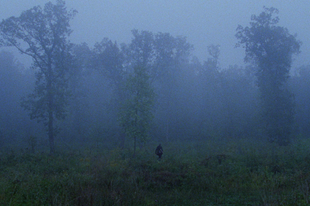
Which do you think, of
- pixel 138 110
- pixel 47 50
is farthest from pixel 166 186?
pixel 47 50

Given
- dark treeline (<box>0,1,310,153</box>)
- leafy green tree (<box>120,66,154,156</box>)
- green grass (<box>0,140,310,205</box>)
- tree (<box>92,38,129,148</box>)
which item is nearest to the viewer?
green grass (<box>0,140,310,205</box>)

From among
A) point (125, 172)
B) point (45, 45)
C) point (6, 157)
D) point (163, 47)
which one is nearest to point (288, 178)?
point (125, 172)

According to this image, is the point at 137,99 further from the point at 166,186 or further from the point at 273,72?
the point at 273,72

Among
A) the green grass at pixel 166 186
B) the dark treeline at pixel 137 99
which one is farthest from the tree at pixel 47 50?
the green grass at pixel 166 186

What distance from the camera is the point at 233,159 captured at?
1479 centimetres

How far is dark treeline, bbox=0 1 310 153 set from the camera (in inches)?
899

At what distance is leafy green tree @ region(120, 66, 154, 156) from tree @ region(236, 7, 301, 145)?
1318cm

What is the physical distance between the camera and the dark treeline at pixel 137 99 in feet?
74.9

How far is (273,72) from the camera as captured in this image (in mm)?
26359

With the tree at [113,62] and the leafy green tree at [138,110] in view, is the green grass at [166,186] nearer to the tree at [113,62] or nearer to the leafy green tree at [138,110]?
the leafy green tree at [138,110]

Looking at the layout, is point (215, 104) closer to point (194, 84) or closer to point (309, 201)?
point (194, 84)

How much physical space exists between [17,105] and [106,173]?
140 feet

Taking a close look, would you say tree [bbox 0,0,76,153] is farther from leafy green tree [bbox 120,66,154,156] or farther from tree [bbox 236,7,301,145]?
tree [bbox 236,7,301,145]

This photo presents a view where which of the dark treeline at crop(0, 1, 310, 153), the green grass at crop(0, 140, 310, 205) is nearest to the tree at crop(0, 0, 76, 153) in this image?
the dark treeline at crop(0, 1, 310, 153)
